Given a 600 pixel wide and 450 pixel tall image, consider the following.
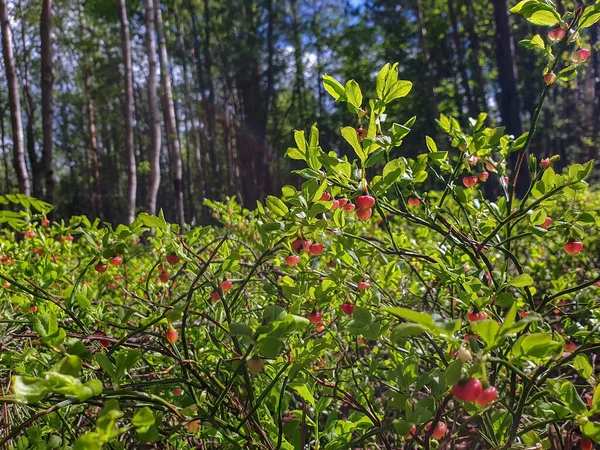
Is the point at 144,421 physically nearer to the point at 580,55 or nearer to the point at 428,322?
the point at 428,322

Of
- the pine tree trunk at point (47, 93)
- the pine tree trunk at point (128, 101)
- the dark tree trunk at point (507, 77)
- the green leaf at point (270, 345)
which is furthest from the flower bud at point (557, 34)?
the dark tree trunk at point (507, 77)

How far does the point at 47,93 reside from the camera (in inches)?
241

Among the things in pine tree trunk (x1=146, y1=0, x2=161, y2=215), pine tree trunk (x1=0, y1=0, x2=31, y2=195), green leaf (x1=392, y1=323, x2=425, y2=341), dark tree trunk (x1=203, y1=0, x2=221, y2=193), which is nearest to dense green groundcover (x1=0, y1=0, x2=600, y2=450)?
green leaf (x1=392, y1=323, x2=425, y2=341)

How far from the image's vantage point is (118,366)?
67 cm

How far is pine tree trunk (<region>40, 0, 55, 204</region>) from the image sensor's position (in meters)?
5.95

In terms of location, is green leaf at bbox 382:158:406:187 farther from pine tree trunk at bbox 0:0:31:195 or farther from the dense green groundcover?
pine tree trunk at bbox 0:0:31:195

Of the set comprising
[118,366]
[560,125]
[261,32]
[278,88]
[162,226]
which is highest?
[261,32]

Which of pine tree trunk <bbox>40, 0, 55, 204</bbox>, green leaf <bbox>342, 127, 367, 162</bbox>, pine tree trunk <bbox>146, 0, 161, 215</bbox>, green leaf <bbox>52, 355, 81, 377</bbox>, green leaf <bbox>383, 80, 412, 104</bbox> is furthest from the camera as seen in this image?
pine tree trunk <bbox>146, 0, 161, 215</bbox>

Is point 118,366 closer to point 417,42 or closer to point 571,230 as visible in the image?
point 571,230

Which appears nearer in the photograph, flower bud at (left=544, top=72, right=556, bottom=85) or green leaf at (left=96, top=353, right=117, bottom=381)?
green leaf at (left=96, top=353, right=117, bottom=381)

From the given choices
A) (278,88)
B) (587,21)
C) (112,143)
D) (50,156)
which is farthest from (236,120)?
(587,21)

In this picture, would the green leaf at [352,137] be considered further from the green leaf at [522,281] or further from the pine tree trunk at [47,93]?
the pine tree trunk at [47,93]

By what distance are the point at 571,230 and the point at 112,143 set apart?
1011 inches

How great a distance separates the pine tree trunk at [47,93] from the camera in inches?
234
